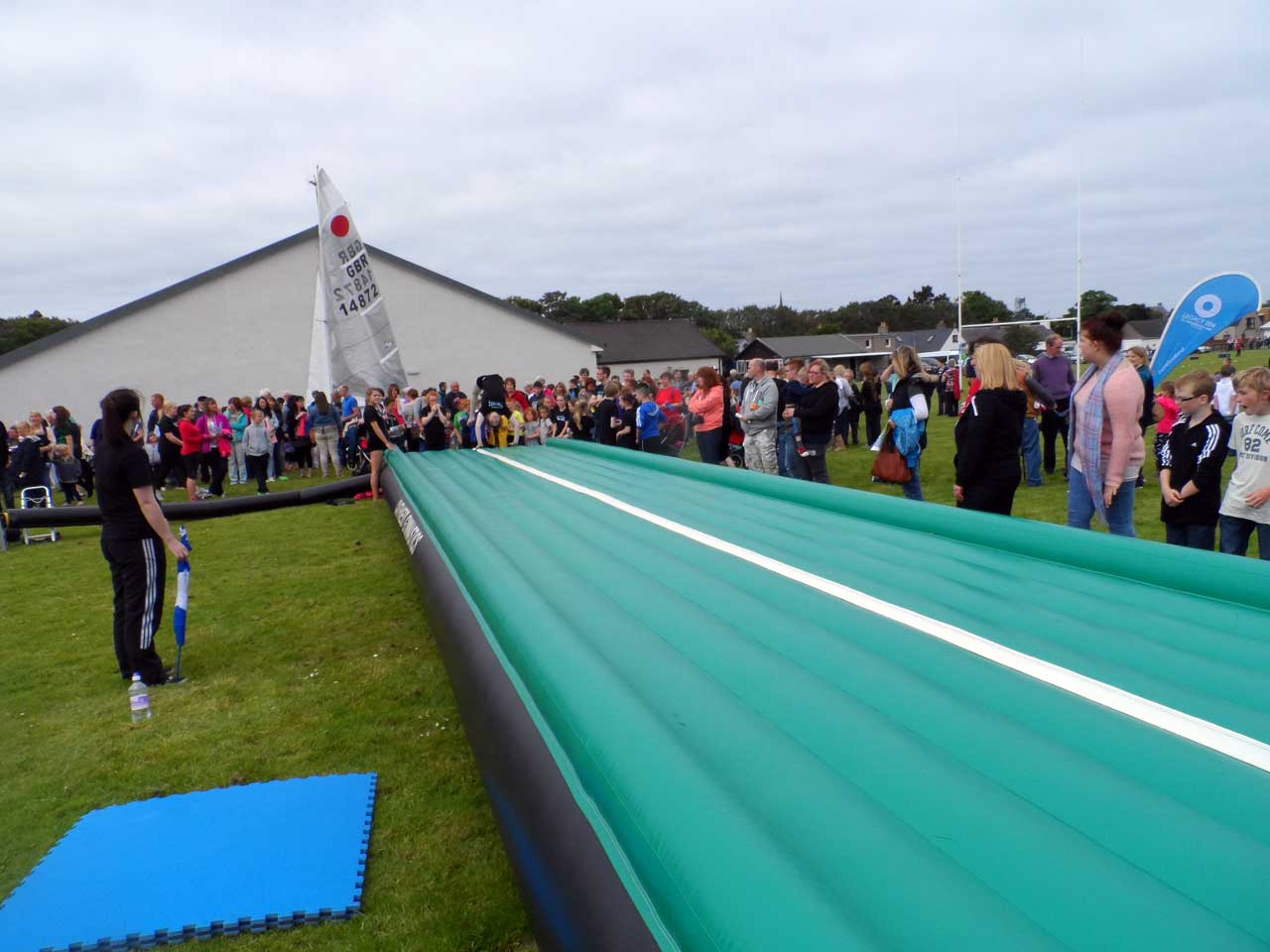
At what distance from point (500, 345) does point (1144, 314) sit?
9332cm

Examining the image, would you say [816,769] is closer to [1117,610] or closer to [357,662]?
[1117,610]

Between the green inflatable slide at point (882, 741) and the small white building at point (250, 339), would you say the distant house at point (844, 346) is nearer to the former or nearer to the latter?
the small white building at point (250, 339)

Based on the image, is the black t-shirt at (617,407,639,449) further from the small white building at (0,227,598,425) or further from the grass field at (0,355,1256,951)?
the small white building at (0,227,598,425)

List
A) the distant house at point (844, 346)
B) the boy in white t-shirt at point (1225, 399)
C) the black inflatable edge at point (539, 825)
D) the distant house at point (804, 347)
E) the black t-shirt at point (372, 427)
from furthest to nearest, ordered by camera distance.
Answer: the distant house at point (804, 347) < the distant house at point (844, 346) < the boy in white t-shirt at point (1225, 399) < the black t-shirt at point (372, 427) < the black inflatable edge at point (539, 825)

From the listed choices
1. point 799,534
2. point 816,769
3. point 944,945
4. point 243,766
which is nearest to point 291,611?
point 243,766

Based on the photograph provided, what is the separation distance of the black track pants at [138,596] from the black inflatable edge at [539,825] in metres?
2.63

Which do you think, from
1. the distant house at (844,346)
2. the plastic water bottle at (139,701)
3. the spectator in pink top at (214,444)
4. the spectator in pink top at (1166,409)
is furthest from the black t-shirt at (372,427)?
the distant house at (844,346)

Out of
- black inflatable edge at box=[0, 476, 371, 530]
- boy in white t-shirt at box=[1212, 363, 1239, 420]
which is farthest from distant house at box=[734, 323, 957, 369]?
black inflatable edge at box=[0, 476, 371, 530]

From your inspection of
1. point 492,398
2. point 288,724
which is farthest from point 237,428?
point 288,724

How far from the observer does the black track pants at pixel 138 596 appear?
455 cm

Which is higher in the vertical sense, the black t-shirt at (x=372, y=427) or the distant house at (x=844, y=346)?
the distant house at (x=844, y=346)

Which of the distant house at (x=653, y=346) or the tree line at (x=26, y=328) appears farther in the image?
the tree line at (x=26, y=328)

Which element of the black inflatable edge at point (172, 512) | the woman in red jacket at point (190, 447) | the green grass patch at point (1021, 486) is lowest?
the green grass patch at point (1021, 486)

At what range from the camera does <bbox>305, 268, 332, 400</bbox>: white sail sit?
13.3 metres
